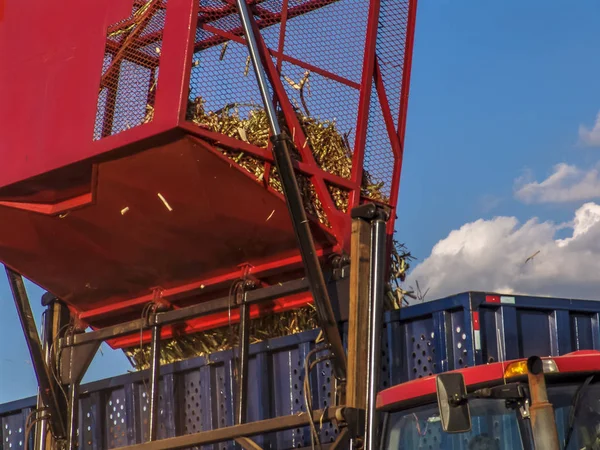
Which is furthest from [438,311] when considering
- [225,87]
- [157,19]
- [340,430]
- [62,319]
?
[62,319]

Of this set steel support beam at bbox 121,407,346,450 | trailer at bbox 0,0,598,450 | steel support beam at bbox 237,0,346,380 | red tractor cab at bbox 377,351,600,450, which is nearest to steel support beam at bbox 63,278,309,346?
trailer at bbox 0,0,598,450

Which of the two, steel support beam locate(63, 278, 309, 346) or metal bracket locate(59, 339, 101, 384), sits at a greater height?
steel support beam locate(63, 278, 309, 346)

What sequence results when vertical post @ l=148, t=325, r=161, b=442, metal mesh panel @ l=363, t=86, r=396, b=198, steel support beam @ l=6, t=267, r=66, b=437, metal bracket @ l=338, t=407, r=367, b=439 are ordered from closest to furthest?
metal bracket @ l=338, t=407, r=367, b=439, metal mesh panel @ l=363, t=86, r=396, b=198, vertical post @ l=148, t=325, r=161, b=442, steel support beam @ l=6, t=267, r=66, b=437

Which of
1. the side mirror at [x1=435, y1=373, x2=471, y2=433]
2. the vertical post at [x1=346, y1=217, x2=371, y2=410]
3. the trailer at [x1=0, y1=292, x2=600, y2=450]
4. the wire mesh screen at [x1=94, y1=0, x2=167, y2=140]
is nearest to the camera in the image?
the side mirror at [x1=435, y1=373, x2=471, y2=433]

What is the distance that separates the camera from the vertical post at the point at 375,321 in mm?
5180

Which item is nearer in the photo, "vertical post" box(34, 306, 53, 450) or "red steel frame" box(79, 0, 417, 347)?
"red steel frame" box(79, 0, 417, 347)

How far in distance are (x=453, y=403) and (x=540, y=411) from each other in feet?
1.13

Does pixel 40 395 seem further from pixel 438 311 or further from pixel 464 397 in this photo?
pixel 464 397

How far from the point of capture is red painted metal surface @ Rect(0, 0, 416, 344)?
6.22 m

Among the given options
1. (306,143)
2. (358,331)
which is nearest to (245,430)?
(358,331)

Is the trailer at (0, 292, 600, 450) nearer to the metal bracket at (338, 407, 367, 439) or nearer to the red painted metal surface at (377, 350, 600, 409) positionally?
the red painted metal surface at (377, 350, 600, 409)

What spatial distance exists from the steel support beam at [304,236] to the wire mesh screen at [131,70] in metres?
0.71

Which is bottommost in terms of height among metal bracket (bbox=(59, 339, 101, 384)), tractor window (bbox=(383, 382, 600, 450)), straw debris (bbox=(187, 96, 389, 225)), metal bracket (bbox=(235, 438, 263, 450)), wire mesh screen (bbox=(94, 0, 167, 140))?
tractor window (bbox=(383, 382, 600, 450))

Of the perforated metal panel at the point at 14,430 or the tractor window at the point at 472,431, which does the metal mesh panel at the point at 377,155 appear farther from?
the perforated metal panel at the point at 14,430
